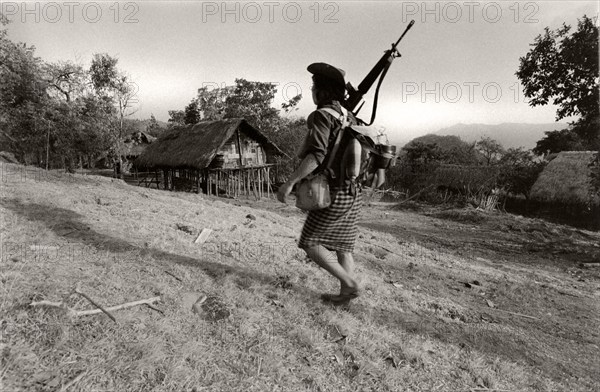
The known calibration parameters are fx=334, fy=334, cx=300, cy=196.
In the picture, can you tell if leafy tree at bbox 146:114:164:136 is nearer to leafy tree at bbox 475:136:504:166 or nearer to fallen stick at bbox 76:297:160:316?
leafy tree at bbox 475:136:504:166

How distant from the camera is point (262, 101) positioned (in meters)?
31.0

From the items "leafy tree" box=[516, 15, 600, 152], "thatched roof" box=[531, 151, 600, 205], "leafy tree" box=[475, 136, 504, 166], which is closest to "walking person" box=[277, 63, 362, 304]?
"leafy tree" box=[516, 15, 600, 152]

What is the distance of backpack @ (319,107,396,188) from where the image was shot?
2570mm

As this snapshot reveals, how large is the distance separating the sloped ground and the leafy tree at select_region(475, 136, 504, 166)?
106ft

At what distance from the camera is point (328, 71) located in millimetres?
2592

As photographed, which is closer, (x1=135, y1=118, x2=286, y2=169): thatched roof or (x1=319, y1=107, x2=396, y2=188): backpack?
(x1=319, y1=107, x2=396, y2=188): backpack

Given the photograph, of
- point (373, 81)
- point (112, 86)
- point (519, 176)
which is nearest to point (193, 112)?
point (112, 86)

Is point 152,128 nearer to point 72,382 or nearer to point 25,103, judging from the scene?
point 25,103

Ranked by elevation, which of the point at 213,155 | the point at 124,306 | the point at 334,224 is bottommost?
the point at 124,306

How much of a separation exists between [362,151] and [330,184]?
366 mm

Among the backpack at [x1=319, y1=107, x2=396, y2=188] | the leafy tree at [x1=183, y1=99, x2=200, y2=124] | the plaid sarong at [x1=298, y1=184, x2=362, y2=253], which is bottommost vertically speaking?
the plaid sarong at [x1=298, y1=184, x2=362, y2=253]

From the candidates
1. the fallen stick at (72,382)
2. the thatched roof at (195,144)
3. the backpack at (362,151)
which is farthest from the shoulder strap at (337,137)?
the thatched roof at (195,144)

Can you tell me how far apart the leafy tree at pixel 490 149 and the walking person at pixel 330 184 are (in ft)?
115

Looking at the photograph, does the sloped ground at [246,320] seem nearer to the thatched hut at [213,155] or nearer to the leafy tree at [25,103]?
the thatched hut at [213,155]
